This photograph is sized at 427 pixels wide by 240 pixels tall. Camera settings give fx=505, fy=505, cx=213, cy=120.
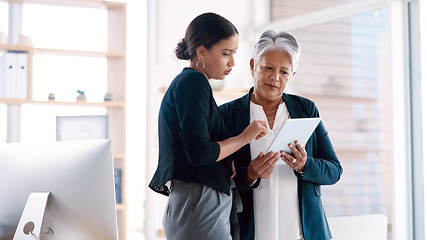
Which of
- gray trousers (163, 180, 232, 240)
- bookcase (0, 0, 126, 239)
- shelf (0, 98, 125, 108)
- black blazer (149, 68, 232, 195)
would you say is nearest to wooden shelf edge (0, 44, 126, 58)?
bookcase (0, 0, 126, 239)

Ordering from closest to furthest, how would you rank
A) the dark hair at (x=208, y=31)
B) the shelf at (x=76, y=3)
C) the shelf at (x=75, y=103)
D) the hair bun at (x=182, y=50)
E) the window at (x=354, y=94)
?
the dark hair at (x=208, y=31)
the hair bun at (x=182, y=50)
the window at (x=354, y=94)
the shelf at (x=75, y=103)
the shelf at (x=76, y=3)

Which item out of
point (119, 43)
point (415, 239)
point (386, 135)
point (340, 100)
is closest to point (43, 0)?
point (119, 43)

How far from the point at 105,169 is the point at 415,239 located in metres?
2.69

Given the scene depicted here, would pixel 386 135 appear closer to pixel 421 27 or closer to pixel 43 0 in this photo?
pixel 421 27

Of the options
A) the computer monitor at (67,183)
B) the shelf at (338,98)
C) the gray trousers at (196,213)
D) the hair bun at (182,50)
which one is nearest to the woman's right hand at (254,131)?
the gray trousers at (196,213)

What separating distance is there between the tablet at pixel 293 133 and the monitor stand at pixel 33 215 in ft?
2.63

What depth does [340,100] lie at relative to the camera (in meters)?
4.21

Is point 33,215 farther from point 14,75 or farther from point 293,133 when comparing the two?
point 14,75

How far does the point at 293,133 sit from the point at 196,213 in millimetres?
471

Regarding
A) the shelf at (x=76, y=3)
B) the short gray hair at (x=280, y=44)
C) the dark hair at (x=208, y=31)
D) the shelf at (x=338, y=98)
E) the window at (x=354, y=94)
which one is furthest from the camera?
the shelf at (x=76, y=3)

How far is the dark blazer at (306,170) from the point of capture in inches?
74.0

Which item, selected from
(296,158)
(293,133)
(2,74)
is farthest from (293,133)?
(2,74)

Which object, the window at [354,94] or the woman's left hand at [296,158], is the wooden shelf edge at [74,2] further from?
the woman's left hand at [296,158]

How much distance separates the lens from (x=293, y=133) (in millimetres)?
1802
